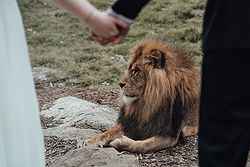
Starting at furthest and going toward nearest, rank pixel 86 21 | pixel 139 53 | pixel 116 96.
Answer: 1. pixel 116 96
2. pixel 139 53
3. pixel 86 21

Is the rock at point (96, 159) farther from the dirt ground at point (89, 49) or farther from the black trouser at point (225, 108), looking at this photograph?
the black trouser at point (225, 108)

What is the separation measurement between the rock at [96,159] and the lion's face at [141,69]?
0.30 meters

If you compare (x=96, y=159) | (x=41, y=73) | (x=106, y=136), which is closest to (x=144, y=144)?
(x=106, y=136)

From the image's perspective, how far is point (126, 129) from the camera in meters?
3.42

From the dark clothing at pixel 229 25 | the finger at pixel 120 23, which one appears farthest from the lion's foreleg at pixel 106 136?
the dark clothing at pixel 229 25

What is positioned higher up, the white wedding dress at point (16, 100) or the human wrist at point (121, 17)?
the human wrist at point (121, 17)

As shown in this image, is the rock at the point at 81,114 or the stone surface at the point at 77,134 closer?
the stone surface at the point at 77,134

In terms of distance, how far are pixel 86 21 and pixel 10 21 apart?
0.23 meters

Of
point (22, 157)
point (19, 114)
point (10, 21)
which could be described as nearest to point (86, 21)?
point (10, 21)

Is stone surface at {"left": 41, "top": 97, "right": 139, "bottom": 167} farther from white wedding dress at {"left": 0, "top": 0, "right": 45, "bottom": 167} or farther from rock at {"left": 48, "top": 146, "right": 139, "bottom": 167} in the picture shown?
white wedding dress at {"left": 0, "top": 0, "right": 45, "bottom": 167}

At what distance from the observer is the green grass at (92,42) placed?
435 cm

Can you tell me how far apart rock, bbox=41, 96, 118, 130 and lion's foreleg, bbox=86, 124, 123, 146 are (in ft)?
0.41

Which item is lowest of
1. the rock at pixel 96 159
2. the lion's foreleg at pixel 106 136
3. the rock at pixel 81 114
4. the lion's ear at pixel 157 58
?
the rock at pixel 96 159

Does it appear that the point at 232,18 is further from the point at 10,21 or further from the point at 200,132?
the point at 10,21
